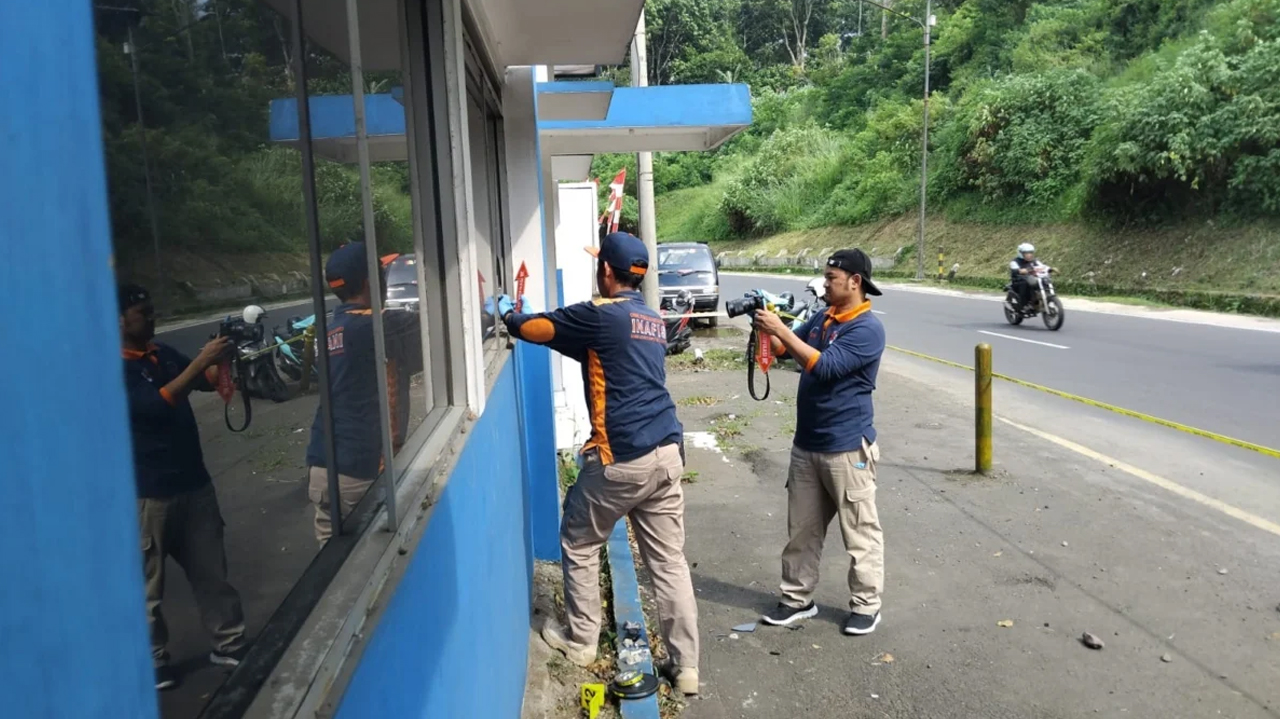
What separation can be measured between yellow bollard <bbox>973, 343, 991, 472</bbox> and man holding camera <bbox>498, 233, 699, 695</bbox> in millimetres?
3495

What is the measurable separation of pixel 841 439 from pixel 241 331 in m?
3.79

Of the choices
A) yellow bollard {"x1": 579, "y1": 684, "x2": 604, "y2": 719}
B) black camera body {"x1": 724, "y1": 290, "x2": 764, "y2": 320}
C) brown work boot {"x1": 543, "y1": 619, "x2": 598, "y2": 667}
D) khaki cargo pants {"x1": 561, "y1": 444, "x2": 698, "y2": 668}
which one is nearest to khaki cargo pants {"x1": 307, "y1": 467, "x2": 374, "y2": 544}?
khaki cargo pants {"x1": 561, "y1": 444, "x2": 698, "y2": 668}

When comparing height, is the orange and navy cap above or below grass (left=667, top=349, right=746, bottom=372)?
above

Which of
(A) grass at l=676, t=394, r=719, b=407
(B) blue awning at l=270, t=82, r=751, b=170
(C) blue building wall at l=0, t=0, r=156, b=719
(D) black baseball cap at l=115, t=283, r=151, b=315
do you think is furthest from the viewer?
(A) grass at l=676, t=394, r=719, b=407

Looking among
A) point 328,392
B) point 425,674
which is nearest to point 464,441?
point 425,674

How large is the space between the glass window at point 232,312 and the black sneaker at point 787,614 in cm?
345

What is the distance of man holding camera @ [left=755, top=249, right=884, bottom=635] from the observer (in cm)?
462

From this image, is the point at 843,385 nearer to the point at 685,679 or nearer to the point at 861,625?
the point at 861,625

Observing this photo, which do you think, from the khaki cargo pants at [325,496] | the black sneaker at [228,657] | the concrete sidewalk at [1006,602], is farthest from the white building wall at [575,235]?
the black sneaker at [228,657]

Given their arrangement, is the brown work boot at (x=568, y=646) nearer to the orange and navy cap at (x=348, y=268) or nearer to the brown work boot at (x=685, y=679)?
the brown work boot at (x=685, y=679)

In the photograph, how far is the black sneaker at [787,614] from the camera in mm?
4910

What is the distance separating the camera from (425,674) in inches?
72.2

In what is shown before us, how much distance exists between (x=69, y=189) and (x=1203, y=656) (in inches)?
193

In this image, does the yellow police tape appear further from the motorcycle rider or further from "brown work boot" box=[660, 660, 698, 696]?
"brown work boot" box=[660, 660, 698, 696]
